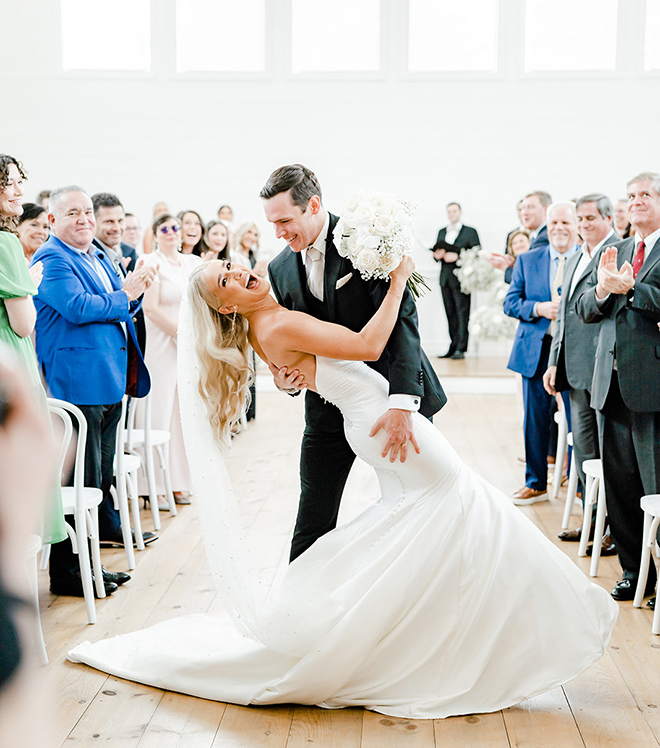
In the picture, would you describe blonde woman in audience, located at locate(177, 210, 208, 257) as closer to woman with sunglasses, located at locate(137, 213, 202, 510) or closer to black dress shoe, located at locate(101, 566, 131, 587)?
woman with sunglasses, located at locate(137, 213, 202, 510)

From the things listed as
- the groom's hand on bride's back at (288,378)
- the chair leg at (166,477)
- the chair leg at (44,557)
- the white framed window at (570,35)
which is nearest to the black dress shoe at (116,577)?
the chair leg at (44,557)

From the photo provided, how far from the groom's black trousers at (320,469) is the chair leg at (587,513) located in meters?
1.57

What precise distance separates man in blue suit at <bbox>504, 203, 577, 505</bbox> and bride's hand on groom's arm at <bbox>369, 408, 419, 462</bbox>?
2.48m

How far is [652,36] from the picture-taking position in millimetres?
12062

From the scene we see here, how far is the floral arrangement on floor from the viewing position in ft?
36.0

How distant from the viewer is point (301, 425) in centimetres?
769

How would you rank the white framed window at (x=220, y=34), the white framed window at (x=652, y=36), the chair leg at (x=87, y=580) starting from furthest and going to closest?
the white framed window at (x=220, y=34), the white framed window at (x=652, y=36), the chair leg at (x=87, y=580)

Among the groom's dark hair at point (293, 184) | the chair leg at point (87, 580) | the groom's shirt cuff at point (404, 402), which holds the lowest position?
the chair leg at point (87, 580)

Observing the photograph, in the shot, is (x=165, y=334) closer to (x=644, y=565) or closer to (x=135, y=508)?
(x=135, y=508)

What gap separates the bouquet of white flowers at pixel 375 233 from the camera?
2684mm

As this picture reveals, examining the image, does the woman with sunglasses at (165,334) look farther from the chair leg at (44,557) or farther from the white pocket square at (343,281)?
the white pocket square at (343,281)

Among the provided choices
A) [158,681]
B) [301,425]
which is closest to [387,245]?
[158,681]

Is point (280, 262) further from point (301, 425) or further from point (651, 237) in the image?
point (301, 425)

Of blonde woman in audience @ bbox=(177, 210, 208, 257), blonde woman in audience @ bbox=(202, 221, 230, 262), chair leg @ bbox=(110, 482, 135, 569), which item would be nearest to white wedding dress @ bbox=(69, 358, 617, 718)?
chair leg @ bbox=(110, 482, 135, 569)
